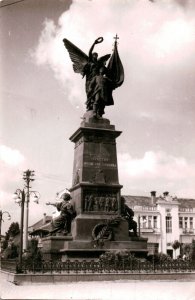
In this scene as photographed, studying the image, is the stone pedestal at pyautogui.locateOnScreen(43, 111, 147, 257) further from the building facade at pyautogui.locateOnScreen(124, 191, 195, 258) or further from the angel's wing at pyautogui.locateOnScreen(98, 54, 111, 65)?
the building facade at pyautogui.locateOnScreen(124, 191, 195, 258)

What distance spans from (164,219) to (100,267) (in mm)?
48921

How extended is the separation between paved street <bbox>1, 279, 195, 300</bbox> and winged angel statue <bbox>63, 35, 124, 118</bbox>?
315 inches

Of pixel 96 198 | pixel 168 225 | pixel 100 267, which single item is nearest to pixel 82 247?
pixel 100 267

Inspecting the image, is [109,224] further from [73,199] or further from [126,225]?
[73,199]

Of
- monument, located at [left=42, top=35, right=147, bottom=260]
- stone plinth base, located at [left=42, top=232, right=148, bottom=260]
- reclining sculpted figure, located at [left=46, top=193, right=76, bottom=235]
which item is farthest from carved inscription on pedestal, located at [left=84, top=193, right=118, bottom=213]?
stone plinth base, located at [left=42, top=232, right=148, bottom=260]

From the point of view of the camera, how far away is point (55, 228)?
16703 millimetres

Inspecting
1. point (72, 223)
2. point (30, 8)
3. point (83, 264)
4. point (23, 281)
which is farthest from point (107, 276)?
point (30, 8)

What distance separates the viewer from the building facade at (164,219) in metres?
59.9

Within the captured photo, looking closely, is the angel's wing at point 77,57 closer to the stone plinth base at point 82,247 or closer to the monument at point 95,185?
the monument at point 95,185

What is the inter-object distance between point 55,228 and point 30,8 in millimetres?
7998

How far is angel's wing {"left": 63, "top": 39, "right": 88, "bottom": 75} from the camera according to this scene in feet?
62.6

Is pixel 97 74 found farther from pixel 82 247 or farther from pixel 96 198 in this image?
pixel 82 247

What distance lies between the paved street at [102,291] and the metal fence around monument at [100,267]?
787 mm

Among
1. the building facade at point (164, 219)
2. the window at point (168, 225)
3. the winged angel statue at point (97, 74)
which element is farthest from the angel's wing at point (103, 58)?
the window at point (168, 225)
